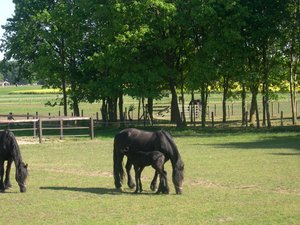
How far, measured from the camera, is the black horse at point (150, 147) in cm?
1434

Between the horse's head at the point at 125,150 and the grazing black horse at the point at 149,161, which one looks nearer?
the grazing black horse at the point at 149,161

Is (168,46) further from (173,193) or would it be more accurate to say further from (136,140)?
(173,193)

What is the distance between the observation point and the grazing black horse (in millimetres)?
14477

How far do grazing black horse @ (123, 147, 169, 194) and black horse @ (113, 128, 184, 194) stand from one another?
0.47 feet

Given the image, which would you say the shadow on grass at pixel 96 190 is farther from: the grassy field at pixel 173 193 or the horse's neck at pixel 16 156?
the horse's neck at pixel 16 156

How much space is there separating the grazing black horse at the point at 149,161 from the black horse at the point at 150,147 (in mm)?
142

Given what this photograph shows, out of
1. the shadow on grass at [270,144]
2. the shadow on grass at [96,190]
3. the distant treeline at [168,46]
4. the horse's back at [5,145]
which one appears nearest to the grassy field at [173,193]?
the shadow on grass at [96,190]

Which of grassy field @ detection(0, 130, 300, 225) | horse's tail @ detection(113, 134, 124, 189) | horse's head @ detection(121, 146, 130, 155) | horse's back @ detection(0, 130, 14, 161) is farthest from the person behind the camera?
horse's back @ detection(0, 130, 14, 161)

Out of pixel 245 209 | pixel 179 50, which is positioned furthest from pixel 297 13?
pixel 245 209

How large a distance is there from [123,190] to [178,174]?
1.77m

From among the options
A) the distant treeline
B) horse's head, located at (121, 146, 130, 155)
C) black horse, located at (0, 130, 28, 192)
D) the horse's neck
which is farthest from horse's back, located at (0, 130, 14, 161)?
the distant treeline

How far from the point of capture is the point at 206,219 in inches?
449

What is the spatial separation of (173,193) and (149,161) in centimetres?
97

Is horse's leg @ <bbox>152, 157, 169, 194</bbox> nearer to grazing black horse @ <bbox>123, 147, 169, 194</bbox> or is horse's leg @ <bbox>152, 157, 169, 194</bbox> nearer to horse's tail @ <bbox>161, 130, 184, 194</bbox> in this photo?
grazing black horse @ <bbox>123, 147, 169, 194</bbox>
